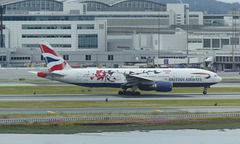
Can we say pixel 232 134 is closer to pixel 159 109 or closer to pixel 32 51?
pixel 159 109

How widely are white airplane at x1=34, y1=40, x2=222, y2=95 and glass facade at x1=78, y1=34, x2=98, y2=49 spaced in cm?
9458

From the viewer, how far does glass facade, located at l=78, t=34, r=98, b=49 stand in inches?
6644

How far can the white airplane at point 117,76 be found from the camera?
7319cm

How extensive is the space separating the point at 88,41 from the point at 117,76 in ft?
321

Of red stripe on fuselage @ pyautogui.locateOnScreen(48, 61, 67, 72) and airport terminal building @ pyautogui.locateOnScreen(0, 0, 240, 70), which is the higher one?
airport terminal building @ pyautogui.locateOnScreen(0, 0, 240, 70)

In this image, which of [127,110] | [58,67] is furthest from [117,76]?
[127,110]

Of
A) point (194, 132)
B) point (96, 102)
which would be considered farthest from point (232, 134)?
point (96, 102)

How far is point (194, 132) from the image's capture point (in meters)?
44.4

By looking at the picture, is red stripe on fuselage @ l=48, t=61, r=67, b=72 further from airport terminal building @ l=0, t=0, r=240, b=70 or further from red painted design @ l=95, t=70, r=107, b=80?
airport terminal building @ l=0, t=0, r=240, b=70

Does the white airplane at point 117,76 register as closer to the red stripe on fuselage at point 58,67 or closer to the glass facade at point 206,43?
the red stripe on fuselage at point 58,67

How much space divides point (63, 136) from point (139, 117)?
9537 mm

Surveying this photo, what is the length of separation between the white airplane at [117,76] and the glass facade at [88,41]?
94.6 meters

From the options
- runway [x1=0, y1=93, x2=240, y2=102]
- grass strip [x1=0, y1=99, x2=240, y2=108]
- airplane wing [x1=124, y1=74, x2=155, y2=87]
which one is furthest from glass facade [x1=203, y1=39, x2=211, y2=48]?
grass strip [x1=0, y1=99, x2=240, y2=108]

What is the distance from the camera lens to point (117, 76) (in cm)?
7394
